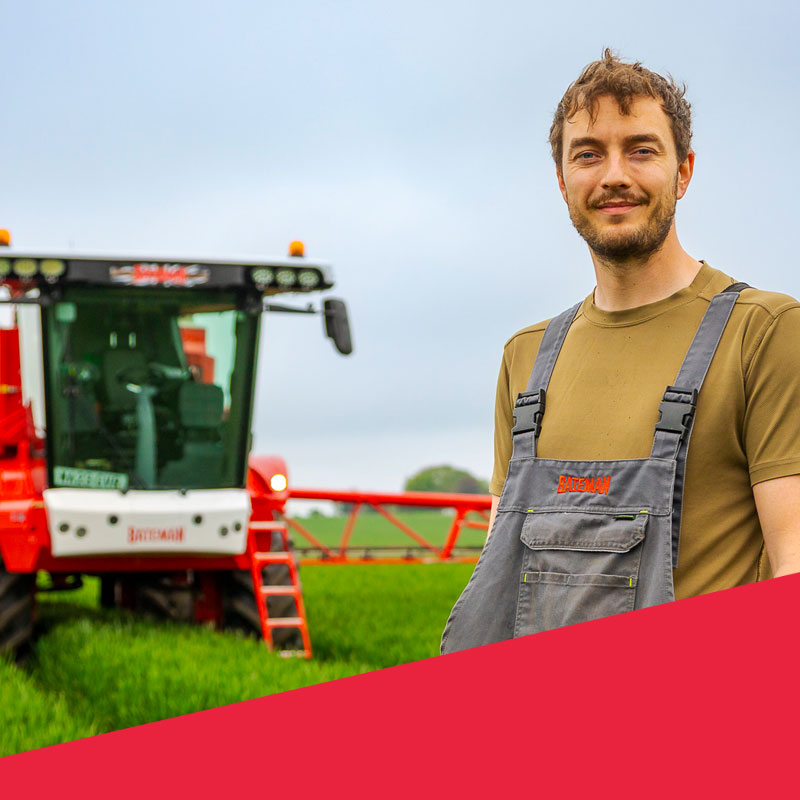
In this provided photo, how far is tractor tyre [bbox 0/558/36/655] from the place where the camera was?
25.3ft

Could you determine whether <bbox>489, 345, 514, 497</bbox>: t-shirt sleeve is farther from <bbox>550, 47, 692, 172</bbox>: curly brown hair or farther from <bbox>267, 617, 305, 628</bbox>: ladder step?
<bbox>267, 617, 305, 628</bbox>: ladder step

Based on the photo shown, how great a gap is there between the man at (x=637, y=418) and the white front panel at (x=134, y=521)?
5.88 m

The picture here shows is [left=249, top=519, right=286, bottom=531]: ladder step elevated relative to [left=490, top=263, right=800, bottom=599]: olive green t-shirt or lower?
lower

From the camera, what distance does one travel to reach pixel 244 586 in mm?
8430

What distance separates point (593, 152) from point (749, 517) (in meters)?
0.63

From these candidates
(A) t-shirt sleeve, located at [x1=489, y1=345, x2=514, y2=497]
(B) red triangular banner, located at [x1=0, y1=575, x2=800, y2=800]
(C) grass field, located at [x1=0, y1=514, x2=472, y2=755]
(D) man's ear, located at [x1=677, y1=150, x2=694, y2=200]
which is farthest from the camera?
(C) grass field, located at [x1=0, y1=514, x2=472, y2=755]

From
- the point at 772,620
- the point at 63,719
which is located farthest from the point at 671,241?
the point at 63,719

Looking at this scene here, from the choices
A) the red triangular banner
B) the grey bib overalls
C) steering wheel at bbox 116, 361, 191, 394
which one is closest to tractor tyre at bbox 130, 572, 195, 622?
steering wheel at bbox 116, 361, 191, 394

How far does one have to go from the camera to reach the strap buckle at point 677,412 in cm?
161

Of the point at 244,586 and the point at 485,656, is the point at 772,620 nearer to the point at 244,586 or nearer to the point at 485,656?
the point at 485,656

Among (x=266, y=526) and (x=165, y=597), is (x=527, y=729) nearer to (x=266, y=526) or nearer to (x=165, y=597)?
(x=266, y=526)

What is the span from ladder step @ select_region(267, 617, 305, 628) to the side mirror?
6.80 feet

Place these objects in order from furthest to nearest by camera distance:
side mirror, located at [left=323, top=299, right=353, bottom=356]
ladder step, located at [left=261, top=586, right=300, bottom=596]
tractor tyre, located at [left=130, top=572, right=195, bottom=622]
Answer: tractor tyre, located at [left=130, top=572, right=195, bottom=622]
ladder step, located at [left=261, top=586, right=300, bottom=596]
side mirror, located at [left=323, top=299, right=353, bottom=356]

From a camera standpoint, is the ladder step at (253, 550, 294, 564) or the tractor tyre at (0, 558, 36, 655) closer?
the tractor tyre at (0, 558, 36, 655)
